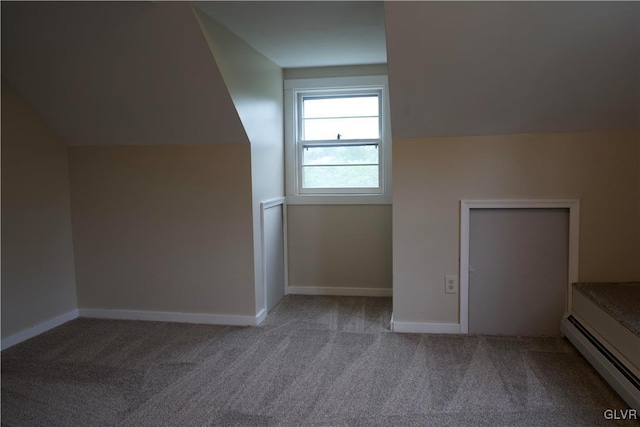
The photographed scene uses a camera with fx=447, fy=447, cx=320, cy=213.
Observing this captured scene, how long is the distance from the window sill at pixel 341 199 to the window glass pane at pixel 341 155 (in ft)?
0.97

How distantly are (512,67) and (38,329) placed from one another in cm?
345

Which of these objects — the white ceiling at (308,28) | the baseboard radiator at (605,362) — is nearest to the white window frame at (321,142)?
the white ceiling at (308,28)

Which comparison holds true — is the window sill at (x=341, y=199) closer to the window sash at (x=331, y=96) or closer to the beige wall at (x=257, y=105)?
the beige wall at (x=257, y=105)

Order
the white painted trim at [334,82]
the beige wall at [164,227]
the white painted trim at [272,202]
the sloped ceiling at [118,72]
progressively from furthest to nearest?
the white painted trim at [334,82] → the white painted trim at [272,202] → the beige wall at [164,227] → the sloped ceiling at [118,72]

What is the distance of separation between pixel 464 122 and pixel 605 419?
171 centimetres

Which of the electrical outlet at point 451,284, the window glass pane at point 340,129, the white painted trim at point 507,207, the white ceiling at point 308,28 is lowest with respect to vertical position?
the electrical outlet at point 451,284

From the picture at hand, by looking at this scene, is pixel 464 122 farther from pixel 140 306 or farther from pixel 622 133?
pixel 140 306

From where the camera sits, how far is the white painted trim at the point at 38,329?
2898 mm

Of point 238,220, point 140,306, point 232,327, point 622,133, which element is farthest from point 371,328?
point 622,133

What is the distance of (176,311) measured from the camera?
334 cm

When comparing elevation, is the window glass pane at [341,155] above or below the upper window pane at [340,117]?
below

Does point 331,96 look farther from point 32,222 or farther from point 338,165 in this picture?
point 32,222

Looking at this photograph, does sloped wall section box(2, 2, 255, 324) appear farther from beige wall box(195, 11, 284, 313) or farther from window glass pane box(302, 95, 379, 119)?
window glass pane box(302, 95, 379, 119)

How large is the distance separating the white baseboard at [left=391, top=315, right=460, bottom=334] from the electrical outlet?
225 millimetres
